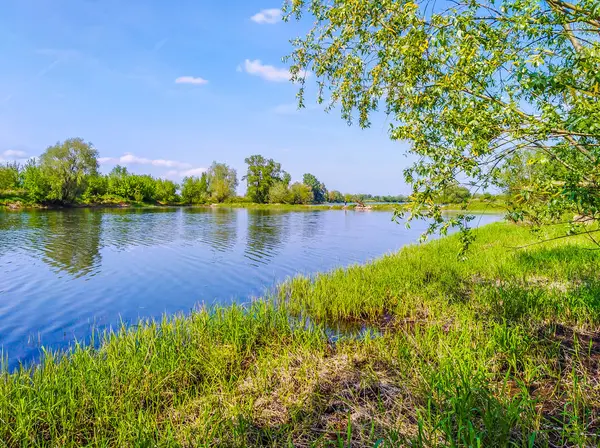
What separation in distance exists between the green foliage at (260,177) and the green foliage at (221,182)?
5554 millimetres

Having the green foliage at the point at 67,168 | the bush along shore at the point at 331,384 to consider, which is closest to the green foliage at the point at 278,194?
the green foliage at the point at 67,168

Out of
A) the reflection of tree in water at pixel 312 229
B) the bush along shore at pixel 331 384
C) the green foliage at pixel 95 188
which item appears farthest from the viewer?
the green foliage at pixel 95 188

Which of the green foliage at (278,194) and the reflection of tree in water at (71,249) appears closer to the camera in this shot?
the reflection of tree in water at (71,249)

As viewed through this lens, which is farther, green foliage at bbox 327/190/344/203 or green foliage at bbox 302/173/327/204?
green foliage at bbox 327/190/344/203

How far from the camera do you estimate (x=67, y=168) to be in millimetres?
67938

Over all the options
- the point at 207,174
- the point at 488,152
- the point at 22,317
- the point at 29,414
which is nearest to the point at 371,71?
the point at 488,152

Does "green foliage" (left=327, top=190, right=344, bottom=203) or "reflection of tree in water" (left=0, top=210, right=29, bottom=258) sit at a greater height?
"green foliage" (left=327, top=190, right=344, bottom=203)

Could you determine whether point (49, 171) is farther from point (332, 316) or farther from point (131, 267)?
point (332, 316)

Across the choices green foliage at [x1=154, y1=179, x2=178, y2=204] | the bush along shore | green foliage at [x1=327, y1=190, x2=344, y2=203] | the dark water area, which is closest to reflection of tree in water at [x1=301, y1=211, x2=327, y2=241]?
the dark water area

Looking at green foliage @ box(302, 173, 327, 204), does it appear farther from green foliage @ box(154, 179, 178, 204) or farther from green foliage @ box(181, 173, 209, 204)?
green foliage @ box(154, 179, 178, 204)

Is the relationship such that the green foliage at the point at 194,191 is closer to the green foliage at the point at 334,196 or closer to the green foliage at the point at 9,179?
the green foliage at the point at 9,179

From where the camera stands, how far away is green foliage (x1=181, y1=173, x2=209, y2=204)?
100125 millimetres

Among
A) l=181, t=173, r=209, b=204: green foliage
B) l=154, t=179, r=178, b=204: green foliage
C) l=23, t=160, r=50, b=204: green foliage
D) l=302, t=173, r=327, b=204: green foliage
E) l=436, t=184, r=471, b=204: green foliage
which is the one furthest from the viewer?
l=302, t=173, r=327, b=204: green foliage

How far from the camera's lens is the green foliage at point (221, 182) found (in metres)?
105
